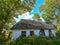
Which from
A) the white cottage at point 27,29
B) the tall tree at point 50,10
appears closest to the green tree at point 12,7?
the white cottage at point 27,29

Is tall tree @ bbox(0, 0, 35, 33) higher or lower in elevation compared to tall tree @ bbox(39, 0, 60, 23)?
lower

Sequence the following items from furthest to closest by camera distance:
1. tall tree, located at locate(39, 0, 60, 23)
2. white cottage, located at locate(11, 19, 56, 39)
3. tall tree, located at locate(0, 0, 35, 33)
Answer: tall tree, located at locate(39, 0, 60, 23), white cottage, located at locate(11, 19, 56, 39), tall tree, located at locate(0, 0, 35, 33)

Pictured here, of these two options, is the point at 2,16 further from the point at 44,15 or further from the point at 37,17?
the point at 37,17

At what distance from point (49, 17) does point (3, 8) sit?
25.7 m

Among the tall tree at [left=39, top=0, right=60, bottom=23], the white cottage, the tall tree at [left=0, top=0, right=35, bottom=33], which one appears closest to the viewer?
the tall tree at [left=0, top=0, right=35, bottom=33]

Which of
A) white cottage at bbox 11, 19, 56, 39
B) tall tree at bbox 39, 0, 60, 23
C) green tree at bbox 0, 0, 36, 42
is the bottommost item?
white cottage at bbox 11, 19, 56, 39

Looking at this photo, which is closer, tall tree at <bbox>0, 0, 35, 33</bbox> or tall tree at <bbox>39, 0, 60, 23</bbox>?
tall tree at <bbox>0, 0, 35, 33</bbox>

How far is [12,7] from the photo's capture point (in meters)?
25.5

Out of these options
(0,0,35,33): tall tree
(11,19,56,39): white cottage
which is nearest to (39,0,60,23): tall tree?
(11,19,56,39): white cottage

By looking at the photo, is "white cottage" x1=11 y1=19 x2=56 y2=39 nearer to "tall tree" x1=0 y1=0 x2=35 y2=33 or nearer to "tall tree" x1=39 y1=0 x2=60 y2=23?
"tall tree" x1=0 y1=0 x2=35 y2=33

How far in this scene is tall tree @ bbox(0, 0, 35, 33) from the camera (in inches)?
941

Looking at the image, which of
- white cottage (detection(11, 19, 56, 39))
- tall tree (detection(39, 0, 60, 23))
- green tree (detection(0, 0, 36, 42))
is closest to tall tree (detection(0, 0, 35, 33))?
green tree (detection(0, 0, 36, 42))

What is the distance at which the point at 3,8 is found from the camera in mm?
23734

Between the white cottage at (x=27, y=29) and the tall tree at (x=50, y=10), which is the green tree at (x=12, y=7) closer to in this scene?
the white cottage at (x=27, y=29)
